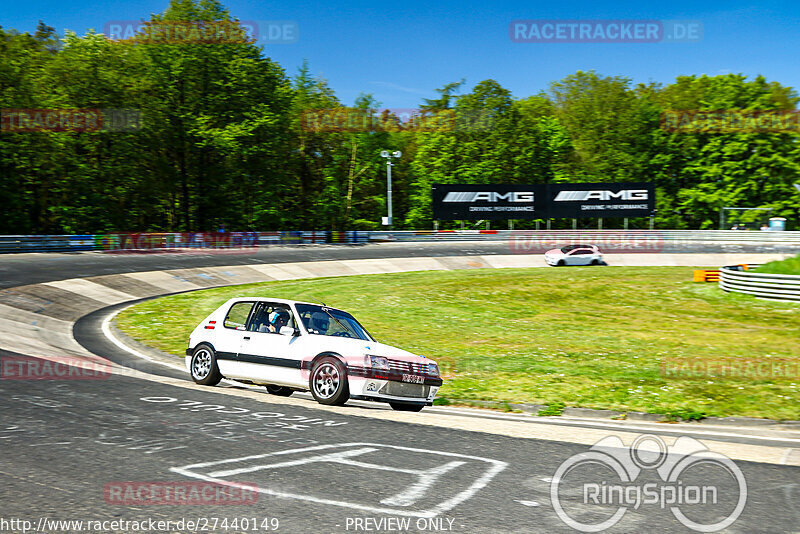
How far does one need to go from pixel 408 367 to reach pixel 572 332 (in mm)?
10801

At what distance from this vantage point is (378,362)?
10172mm

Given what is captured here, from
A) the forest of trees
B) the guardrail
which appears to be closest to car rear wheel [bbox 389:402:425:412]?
the guardrail

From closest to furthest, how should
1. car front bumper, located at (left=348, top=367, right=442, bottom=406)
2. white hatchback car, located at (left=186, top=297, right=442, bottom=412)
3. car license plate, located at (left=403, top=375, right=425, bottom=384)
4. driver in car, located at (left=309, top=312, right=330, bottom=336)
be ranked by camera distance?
1. car front bumper, located at (left=348, top=367, right=442, bottom=406)
2. white hatchback car, located at (left=186, top=297, right=442, bottom=412)
3. car license plate, located at (left=403, top=375, right=425, bottom=384)
4. driver in car, located at (left=309, top=312, right=330, bottom=336)

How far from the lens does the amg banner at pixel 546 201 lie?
58188 mm

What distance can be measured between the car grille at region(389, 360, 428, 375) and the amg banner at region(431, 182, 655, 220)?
47.8 metres

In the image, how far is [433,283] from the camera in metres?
31.8

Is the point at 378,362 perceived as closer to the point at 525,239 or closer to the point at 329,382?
the point at 329,382

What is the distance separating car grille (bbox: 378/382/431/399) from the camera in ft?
33.6

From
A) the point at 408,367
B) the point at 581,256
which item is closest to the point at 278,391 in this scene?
the point at 408,367

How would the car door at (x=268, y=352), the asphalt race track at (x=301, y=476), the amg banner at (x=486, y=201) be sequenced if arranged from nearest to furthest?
the asphalt race track at (x=301, y=476) → the car door at (x=268, y=352) → the amg banner at (x=486, y=201)

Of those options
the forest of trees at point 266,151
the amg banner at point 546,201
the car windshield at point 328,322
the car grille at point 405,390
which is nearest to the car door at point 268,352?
the car windshield at point 328,322

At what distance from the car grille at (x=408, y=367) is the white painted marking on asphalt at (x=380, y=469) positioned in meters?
2.49

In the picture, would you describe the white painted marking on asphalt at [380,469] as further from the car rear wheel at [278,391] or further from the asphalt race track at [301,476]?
the car rear wheel at [278,391]

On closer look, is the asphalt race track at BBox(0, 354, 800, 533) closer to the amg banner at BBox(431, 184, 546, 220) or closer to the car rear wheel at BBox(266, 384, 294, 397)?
the car rear wheel at BBox(266, 384, 294, 397)
